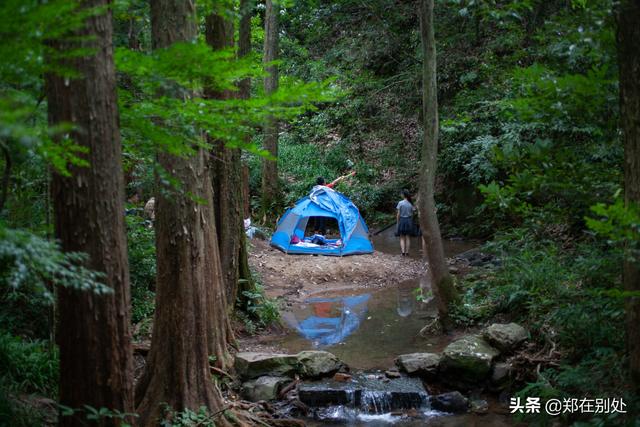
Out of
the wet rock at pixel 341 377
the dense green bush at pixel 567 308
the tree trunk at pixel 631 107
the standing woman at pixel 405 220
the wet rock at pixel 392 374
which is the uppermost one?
the tree trunk at pixel 631 107

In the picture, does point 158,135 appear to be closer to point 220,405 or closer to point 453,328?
point 220,405

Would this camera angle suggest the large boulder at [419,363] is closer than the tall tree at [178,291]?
No

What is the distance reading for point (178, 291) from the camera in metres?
6.25

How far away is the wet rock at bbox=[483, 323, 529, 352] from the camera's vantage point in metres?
8.29

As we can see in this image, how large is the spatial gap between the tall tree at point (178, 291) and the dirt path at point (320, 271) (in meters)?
6.39

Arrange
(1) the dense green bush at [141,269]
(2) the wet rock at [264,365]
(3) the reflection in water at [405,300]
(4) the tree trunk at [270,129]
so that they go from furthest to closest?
(4) the tree trunk at [270,129] → (3) the reflection in water at [405,300] → (1) the dense green bush at [141,269] → (2) the wet rock at [264,365]

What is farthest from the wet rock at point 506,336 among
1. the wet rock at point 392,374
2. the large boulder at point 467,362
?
the wet rock at point 392,374

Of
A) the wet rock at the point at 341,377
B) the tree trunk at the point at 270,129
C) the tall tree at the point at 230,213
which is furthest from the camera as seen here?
the tree trunk at the point at 270,129

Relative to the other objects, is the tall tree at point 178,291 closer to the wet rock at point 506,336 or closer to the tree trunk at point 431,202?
the wet rock at point 506,336

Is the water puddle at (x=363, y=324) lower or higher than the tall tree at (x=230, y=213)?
lower

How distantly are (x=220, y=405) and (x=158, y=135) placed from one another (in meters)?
3.44

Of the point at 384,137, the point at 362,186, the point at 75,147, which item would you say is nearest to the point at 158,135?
the point at 75,147

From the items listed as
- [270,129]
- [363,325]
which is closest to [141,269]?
[363,325]

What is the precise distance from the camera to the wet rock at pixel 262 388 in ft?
25.6
